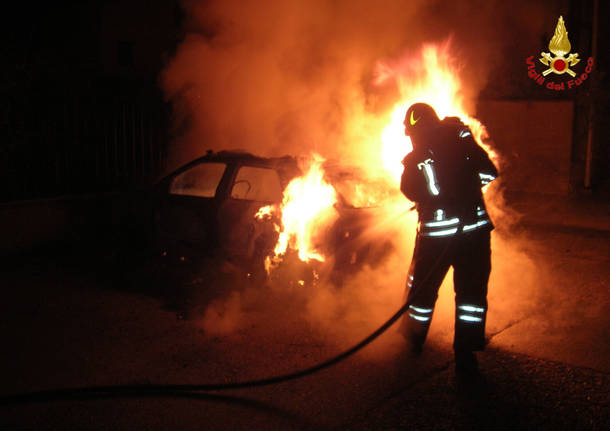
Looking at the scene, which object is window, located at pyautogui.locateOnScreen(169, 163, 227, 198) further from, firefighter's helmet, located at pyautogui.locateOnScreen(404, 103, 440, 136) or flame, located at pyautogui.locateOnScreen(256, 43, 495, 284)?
firefighter's helmet, located at pyautogui.locateOnScreen(404, 103, 440, 136)

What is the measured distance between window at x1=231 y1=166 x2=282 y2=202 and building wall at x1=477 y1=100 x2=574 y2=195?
868 cm

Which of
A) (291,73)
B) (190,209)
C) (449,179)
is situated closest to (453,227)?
(449,179)

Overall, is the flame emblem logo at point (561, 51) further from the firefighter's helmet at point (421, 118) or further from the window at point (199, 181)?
the firefighter's helmet at point (421, 118)

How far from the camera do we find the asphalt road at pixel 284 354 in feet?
11.5

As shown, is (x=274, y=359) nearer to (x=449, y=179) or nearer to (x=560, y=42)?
(x=449, y=179)

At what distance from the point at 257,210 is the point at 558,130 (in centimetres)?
929

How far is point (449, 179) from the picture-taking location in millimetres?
4312

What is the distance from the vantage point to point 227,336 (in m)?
4.79

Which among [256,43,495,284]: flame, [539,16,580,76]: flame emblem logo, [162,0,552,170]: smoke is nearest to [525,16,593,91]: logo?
[539,16,580,76]: flame emblem logo

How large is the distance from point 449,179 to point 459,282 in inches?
29.7

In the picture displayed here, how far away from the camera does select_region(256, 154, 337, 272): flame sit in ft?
18.7

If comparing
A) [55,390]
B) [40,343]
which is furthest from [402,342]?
[40,343]

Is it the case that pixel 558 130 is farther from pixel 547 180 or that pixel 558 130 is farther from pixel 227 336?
pixel 227 336

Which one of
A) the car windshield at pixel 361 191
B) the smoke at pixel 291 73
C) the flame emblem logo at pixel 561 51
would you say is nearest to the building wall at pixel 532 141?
the flame emblem logo at pixel 561 51
